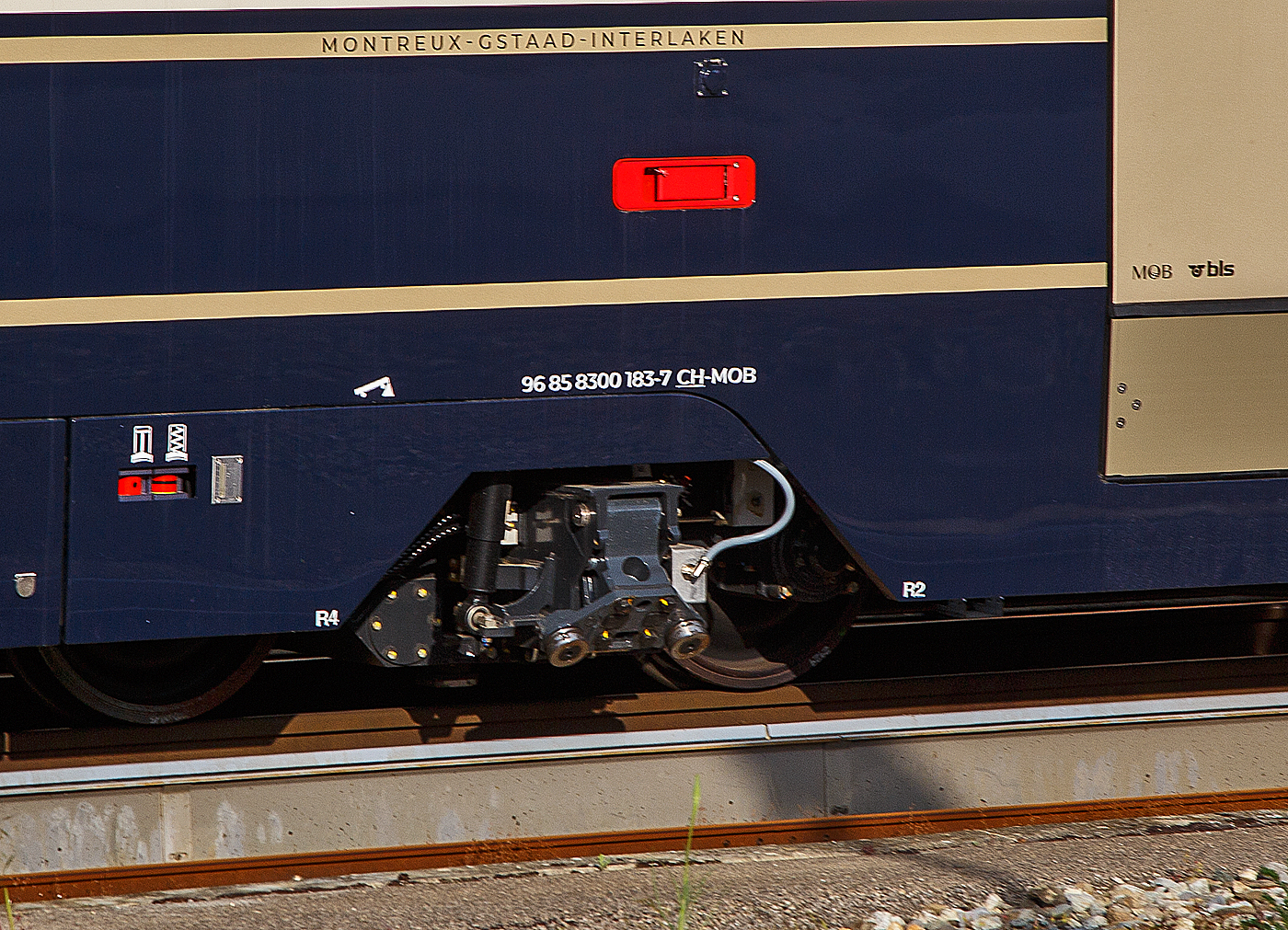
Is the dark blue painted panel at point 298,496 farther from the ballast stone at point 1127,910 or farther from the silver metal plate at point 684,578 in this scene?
the ballast stone at point 1127,910

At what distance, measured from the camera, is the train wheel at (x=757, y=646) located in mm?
5375

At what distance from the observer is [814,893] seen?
4.22 meters

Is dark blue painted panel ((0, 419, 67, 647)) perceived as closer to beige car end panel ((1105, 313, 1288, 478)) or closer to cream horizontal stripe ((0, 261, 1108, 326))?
cream horizontal stripe ((0, 261, 1108, 326))

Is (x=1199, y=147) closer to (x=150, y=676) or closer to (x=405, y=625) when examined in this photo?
(x=405, y=625)

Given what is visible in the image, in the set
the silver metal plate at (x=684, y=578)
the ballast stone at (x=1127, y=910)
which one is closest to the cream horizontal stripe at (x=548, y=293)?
the silver metal plate at (x=684, y=578)

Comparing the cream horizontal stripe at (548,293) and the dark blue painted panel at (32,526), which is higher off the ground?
the cream horizontal stripe at (548,293)

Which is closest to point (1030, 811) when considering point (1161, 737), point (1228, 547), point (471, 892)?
point (1161, 737)

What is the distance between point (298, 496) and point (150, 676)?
1.15 meters

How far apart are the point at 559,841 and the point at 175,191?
92.9 inches

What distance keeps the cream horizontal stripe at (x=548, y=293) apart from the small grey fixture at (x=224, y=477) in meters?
0.42

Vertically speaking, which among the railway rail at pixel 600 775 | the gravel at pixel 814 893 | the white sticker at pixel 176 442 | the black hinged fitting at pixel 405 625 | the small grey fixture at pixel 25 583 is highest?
the white sticker at pixel 176 442

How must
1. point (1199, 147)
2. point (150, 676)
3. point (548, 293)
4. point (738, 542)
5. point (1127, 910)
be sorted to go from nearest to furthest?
point (1127, 910) < point (548, 293) < point (1199, 147) < point (738, 542) < point (150, 676)

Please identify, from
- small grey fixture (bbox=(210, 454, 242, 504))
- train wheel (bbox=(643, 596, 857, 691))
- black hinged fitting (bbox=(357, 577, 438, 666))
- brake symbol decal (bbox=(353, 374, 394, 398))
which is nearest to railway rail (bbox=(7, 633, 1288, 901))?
train wheel (bbox=(643, 596, 857, 691))

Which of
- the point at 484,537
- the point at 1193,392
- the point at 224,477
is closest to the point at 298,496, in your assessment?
the point at 224,477
